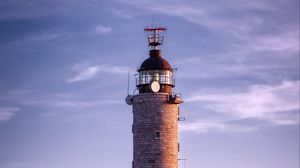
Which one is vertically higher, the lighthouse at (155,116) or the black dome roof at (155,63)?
the black dome roof at (155,63)

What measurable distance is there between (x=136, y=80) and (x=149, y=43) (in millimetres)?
3935

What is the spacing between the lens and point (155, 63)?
2867 inches

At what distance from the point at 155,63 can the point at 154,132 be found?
6.77 metres

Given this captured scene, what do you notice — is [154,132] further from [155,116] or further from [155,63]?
[155,63]

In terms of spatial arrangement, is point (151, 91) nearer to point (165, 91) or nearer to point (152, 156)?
point (165, 91)

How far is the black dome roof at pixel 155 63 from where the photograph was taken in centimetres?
7269

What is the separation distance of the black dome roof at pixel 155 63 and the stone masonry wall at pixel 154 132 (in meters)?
2.72

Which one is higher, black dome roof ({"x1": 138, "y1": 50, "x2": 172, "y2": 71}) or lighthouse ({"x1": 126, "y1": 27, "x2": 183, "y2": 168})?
black dome roof ({"x1": 138, "y1": 50, "x2": 172, "y2": 71})

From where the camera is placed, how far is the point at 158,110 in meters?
71.0

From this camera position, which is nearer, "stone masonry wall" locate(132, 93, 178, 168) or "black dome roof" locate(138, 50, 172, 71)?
"stone masonry wall" locate(132, 93, 178, 168)

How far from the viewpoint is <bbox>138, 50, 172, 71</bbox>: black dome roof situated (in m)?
72.7

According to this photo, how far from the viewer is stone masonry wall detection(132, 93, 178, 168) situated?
7031 centimetres

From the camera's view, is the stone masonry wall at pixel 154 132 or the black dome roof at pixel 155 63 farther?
the black dome roof at pixel 155 63

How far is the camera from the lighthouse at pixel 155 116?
231 ft
